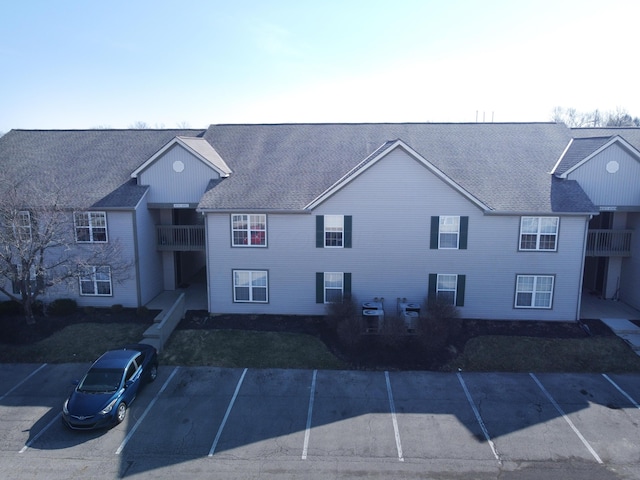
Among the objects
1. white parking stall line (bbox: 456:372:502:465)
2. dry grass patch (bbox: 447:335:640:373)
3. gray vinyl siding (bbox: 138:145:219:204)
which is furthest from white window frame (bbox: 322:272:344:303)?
gray vinyl siding (bbox: 138:145:219:204)

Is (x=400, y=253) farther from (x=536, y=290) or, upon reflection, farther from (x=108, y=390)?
(x=108, y=390)

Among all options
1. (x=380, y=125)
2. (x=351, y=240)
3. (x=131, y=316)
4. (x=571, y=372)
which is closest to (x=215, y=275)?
(x=131, y=316)

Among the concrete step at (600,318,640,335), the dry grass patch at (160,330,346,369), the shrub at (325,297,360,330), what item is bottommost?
the dry grass patch at (160,330,346,369)

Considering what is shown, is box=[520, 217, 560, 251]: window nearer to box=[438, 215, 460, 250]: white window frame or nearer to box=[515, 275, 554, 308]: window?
box=[515, 275, 554, 308]: window

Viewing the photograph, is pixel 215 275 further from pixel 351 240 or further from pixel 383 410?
pixel 383 410

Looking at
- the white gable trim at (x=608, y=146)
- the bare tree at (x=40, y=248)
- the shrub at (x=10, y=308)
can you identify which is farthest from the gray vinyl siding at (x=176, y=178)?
the white gable trim at (x=608, y=146)

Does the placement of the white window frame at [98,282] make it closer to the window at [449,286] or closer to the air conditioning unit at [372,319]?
the air conditioning unit at [372,319]
